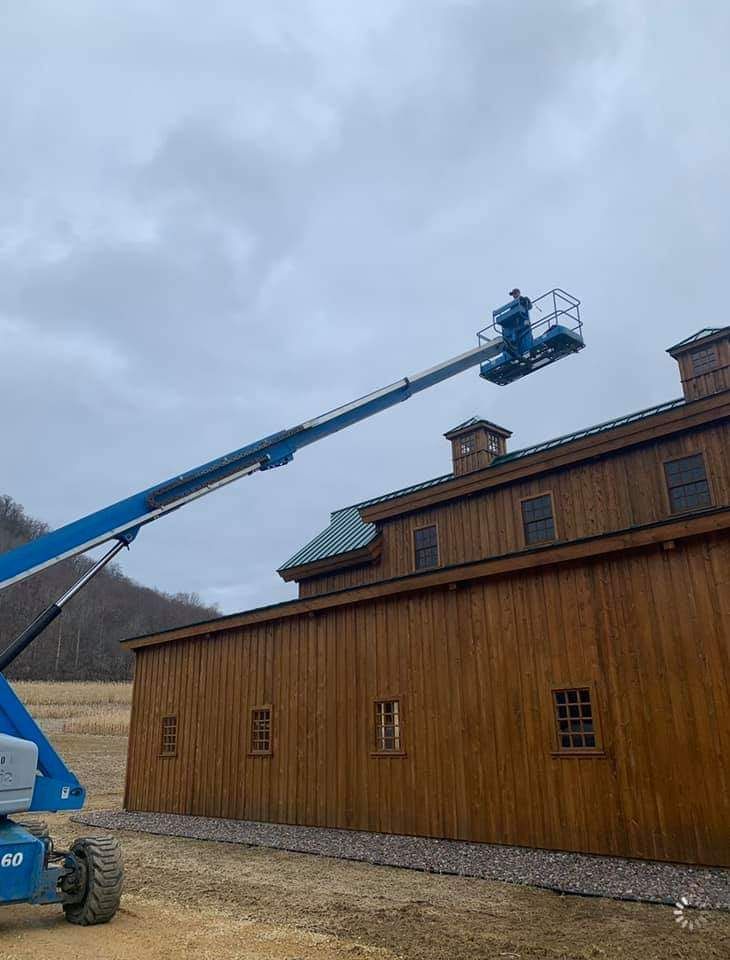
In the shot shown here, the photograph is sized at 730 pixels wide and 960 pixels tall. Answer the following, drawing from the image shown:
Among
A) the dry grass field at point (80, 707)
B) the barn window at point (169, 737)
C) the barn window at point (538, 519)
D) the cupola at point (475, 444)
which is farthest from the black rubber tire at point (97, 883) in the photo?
the dry grass field at point (80, 707)

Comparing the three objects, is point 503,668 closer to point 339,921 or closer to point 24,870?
point 339,921

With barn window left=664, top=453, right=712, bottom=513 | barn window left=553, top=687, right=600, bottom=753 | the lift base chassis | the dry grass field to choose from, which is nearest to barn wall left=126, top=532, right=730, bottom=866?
barn window left=553, top=687, right=600, bottom=753

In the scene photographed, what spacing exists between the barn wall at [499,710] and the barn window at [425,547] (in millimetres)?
1950

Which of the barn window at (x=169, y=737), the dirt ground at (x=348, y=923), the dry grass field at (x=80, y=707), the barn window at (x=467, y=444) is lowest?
the dirt ground at (x=348, y=923)

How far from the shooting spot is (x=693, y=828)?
8680 mm

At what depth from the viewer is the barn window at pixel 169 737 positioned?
53.7 feet

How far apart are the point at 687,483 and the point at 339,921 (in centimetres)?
1026

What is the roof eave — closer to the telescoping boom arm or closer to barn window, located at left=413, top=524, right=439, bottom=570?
barn window, located at left=413, top=524, right=439, bottom=570

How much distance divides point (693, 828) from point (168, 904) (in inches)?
249

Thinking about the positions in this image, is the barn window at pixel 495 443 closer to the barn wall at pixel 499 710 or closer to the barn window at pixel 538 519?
the barn window at pixel 538 519

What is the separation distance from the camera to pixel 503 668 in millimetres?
11047

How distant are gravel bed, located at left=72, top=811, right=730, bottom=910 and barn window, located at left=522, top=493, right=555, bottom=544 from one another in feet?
22.0

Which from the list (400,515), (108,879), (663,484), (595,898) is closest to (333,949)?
(108,879)

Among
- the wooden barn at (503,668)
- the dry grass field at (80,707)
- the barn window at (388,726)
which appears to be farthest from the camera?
the dry grass field at (80,707)
